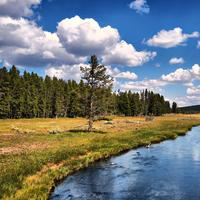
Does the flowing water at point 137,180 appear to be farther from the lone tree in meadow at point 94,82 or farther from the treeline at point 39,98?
the treeline at point 39,98

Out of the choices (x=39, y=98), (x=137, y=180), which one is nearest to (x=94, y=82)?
(x=137, y=180)

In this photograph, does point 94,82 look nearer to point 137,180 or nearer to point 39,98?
point 137,180

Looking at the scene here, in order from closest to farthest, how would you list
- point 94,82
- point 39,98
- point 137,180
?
1. point 137,180
2. point 94,82
3. point 39,98

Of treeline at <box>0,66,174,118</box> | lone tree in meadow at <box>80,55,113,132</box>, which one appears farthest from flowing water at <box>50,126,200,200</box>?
treeline at <box>0,66,174,118</box>

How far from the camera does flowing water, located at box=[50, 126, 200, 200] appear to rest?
2234cm

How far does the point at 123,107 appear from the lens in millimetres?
163125

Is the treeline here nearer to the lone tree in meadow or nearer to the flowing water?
the lone tree in meadow

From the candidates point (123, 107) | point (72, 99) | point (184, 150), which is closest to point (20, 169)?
point (184, 150)

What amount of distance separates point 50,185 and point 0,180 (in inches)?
130

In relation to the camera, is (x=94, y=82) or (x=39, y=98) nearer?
(x=94, y=82)

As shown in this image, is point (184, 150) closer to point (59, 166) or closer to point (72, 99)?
point (59, 166)

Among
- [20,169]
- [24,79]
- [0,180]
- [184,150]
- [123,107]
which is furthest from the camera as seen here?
[123,107]

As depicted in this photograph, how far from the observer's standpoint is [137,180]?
88.4ft

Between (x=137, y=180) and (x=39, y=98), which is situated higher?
(x=39, y=98)
